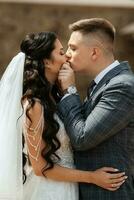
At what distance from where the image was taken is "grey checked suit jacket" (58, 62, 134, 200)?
3379mm

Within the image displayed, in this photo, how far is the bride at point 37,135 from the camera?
3502 mm

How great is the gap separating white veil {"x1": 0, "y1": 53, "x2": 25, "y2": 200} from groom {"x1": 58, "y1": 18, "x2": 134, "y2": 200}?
0.26m

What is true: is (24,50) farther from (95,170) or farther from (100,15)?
(100,15)

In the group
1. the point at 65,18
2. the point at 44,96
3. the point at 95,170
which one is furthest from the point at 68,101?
the point at 65,18

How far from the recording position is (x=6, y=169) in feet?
12.1

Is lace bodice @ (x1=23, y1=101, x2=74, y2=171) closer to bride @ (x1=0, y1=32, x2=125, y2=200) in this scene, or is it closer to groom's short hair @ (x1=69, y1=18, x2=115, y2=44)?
bride @ (x1=0, y1=32, x2=125, y2=200)

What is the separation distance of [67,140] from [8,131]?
35 cm

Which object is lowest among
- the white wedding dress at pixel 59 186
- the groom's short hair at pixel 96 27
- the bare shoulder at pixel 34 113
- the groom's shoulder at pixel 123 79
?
the white wedding dress at pixel 59 186

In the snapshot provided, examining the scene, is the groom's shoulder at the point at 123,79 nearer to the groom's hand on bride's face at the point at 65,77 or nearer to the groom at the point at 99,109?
the groom at the point at 99,109

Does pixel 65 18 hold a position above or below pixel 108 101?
above

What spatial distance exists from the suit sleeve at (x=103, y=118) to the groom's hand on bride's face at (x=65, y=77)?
7.3 inches

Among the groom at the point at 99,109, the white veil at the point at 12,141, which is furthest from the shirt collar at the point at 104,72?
the white veil at the point at 12,141

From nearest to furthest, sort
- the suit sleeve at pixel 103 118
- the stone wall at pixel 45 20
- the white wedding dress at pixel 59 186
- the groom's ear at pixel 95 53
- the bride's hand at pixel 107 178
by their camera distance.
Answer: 1. the suit sleeve at pixel 103 118
2. the bride's hand at pixel 107 178
3. the white wedding dress at pixel 59 186
4. the groom's ear at pixel 95 53
5. the stone wall at pixel 45 20

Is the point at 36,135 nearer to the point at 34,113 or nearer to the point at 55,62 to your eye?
the point at 34,113
